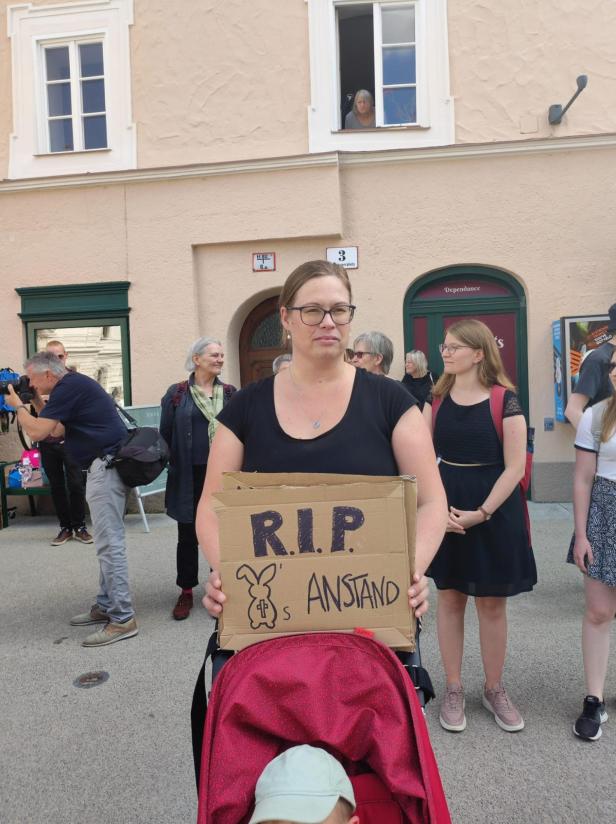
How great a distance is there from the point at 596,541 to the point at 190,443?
283 cm

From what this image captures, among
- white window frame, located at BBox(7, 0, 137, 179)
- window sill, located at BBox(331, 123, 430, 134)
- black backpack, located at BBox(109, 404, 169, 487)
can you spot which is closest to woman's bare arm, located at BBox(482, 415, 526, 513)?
black backpack, located at BBox(109, 404, 169, 487)

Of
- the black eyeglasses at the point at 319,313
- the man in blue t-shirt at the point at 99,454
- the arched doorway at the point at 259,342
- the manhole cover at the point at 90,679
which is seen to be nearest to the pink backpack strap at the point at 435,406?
the black eyeglasses at the point at 319,313

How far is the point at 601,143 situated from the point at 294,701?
8.20 metres

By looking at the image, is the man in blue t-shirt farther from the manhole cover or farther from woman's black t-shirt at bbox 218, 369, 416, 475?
woman's black t-shirt at bbox 218, 369, 416, 475

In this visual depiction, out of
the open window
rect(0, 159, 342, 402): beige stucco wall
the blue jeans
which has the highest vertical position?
Result: the open window

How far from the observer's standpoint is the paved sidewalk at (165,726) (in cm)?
252

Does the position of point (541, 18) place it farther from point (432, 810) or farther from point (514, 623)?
point (432, 810)

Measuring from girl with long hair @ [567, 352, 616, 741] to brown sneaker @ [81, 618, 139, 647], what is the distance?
2780 mm

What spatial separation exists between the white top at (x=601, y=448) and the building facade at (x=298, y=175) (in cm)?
511

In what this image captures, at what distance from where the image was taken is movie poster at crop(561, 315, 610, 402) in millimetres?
7500

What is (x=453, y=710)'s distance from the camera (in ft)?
9.95

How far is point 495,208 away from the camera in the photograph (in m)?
7.91

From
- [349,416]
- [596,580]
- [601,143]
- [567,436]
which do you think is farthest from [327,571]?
[601,143]

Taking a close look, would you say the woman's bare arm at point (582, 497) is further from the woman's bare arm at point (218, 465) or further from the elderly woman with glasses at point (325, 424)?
the woman's bare arm at point (218, 465)
